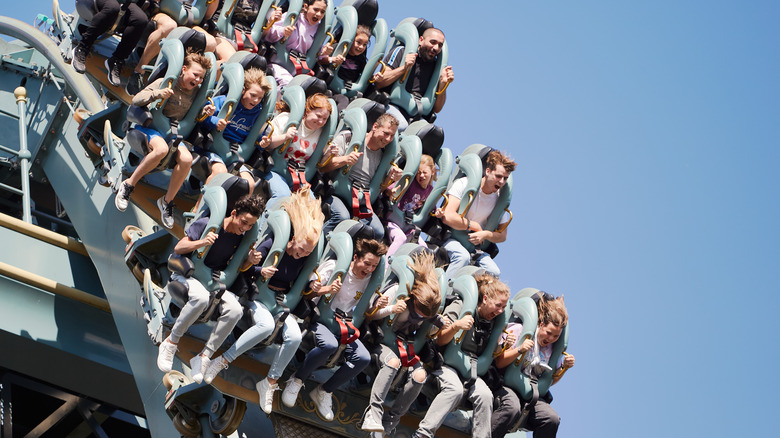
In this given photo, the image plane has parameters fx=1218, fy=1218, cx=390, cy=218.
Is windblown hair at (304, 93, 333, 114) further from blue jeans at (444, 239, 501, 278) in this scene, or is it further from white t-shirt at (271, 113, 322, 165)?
blue jeans at (444, 239, 501, 278)

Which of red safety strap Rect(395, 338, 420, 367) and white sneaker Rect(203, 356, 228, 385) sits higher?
red safety strap Rect(395, 338, 420, 367)

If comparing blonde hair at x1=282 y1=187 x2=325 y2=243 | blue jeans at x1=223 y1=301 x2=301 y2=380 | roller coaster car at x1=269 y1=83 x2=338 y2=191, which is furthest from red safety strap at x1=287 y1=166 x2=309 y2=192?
blue jeans at x1=223 y1=301 x2=301 y2=380

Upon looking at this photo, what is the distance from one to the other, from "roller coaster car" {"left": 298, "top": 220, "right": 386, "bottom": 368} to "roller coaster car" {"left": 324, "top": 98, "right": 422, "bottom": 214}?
2.59 ft

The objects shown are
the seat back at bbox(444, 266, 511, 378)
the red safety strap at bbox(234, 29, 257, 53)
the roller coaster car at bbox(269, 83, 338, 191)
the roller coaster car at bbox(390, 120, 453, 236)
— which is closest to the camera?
the seat back at bbox(444, 266, 511, 378)

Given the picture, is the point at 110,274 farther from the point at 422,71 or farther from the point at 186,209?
the point at 422,71

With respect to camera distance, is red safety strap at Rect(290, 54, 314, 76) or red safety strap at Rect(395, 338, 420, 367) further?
red safety strap at Rect(290, 54, 314, 76)

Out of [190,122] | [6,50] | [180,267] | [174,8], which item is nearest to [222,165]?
[190,122]

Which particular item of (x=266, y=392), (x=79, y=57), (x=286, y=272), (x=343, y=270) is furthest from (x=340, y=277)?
(x=79, y=57)

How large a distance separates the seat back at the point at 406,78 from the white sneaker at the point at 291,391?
3213 mm

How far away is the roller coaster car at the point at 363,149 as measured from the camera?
27.7 ft

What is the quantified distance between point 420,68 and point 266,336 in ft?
12.0

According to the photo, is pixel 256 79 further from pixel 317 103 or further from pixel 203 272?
pixel 203 272

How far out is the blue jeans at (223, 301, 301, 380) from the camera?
718cm

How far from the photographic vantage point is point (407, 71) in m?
9.99
